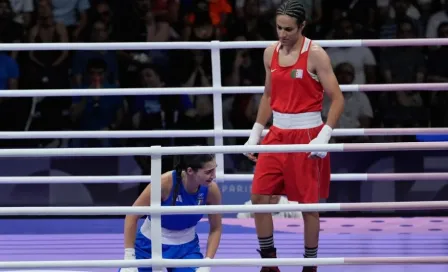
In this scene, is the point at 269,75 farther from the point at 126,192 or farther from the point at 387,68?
the point at 387,68

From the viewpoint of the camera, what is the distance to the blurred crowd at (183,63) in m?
9.46

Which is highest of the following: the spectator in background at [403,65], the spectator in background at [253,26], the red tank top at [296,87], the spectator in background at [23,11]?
the spectator in background at [23,11]

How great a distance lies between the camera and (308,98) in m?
6.04

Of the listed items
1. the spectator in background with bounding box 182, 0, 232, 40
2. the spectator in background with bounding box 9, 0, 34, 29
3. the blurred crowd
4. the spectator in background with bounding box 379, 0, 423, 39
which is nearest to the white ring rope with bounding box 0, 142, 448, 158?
the blurred crowd

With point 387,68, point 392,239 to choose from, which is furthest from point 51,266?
point 387,68

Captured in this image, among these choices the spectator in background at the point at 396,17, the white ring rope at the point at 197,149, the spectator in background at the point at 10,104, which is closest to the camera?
the white ring rope at the point at 197,149

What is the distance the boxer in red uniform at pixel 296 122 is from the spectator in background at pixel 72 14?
15.2ft

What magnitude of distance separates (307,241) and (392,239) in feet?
5.25

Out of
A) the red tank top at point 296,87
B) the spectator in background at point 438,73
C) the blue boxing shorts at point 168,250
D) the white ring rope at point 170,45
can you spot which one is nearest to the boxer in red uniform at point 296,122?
the red tank top at point 296,87

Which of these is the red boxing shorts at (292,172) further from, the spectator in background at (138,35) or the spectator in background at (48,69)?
the spectator in background at (48,69)

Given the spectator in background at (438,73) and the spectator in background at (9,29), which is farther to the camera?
the spectator in background at (9,29)

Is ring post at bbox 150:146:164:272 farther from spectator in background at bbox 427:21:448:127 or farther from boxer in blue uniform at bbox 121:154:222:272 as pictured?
spectator in background at bbox 427:21:448:127

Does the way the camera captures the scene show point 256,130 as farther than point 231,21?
No

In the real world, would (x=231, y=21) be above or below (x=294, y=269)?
above
